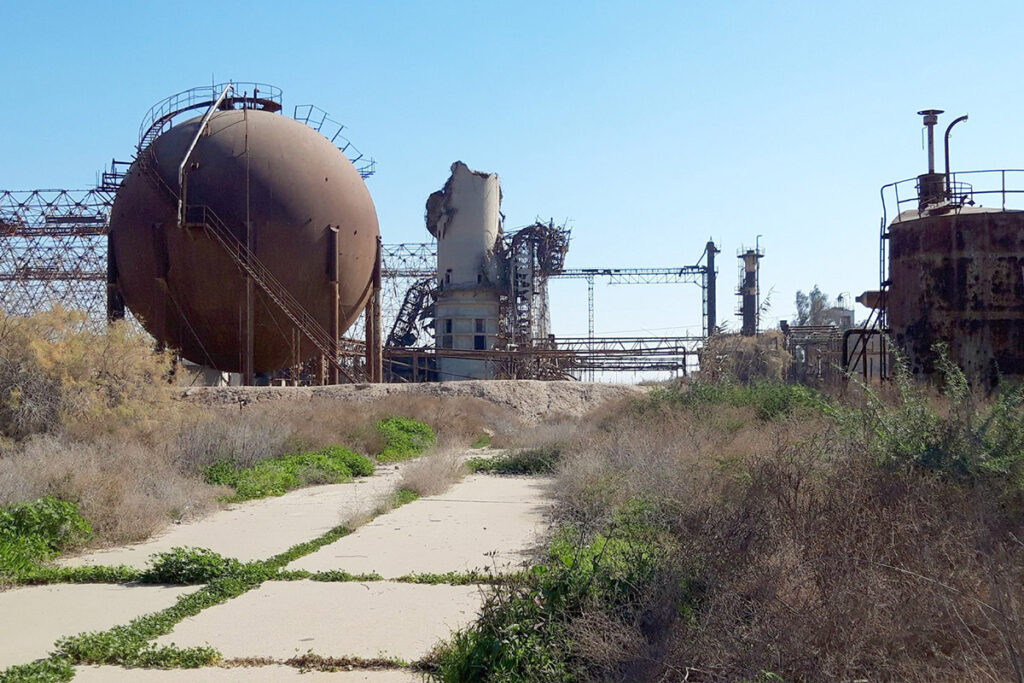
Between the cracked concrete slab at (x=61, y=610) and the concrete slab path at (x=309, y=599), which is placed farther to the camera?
the cracked concrete slab at (x=61, y=610)

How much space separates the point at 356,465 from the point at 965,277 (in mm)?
10886

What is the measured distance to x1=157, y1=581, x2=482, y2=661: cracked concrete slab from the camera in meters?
6.27

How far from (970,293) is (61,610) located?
14.1m

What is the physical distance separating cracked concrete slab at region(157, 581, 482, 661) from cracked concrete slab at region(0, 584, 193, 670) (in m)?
0.61

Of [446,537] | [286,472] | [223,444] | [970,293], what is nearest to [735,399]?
[970,293]

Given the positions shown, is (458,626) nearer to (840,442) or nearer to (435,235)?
(840,442)

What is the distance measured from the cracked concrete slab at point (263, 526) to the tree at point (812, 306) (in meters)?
75.3

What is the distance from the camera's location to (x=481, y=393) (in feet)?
95.9

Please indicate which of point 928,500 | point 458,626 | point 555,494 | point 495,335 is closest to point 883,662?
point 928,500

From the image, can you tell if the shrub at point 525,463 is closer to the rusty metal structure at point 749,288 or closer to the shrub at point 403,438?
the shrub at point 403,438

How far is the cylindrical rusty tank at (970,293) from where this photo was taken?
15.3 meters

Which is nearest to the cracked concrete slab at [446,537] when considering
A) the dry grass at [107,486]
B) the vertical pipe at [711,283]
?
the dry grass at [107,486]

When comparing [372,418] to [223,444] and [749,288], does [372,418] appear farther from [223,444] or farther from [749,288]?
[749,288]

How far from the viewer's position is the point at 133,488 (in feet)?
36.2
